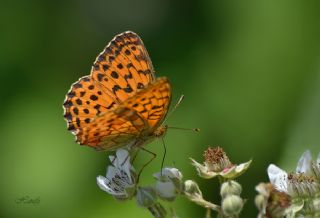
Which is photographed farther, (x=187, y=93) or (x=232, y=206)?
(x=187, y=93)

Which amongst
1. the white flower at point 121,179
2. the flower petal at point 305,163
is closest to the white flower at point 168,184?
the white flower at point 121,179

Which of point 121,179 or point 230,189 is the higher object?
point 230,189

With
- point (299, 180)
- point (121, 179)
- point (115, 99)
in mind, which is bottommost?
point (121, 179)

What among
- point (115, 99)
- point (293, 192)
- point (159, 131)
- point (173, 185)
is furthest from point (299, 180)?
point (115, 99)

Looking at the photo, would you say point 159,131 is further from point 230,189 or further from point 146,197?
point 230,189

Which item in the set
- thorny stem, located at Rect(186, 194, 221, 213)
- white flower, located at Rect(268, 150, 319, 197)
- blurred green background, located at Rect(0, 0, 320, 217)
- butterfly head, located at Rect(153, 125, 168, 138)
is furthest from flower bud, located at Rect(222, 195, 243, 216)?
blurred green background, located at Rect(0, 0, 320, 217)

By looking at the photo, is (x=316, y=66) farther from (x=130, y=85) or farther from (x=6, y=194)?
(x=6, y=194)
